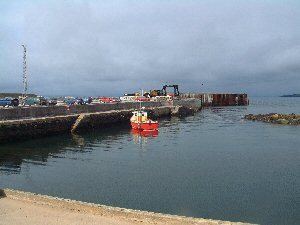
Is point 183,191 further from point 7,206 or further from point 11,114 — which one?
point 11,114

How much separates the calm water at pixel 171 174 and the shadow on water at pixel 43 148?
7cm

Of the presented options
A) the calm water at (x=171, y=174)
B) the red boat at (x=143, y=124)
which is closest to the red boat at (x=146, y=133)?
the red boat at (x=143, y=124)

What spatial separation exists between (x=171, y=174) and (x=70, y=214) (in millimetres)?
11796

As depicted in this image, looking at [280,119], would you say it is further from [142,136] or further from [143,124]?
[142,136]

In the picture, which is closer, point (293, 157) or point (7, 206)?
point (7, 206)

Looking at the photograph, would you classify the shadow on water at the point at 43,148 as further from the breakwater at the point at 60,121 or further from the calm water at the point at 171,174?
the breakwater at the point at 60,121

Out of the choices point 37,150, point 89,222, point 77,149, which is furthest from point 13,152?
point 89,222

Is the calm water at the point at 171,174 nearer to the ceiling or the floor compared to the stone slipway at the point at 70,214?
nearer to the floor

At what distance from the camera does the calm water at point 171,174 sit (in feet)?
52.9

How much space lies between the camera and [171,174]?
73.0ft

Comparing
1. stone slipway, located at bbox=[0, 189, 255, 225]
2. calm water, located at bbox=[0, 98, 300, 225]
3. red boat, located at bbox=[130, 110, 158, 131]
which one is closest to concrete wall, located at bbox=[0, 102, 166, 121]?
calm water, located at bbox=[0, 98, 300, 225]

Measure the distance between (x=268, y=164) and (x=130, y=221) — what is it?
17444 millimetres

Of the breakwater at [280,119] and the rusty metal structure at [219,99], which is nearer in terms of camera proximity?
the breakwater at [280,119]

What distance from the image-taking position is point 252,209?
15.6m
